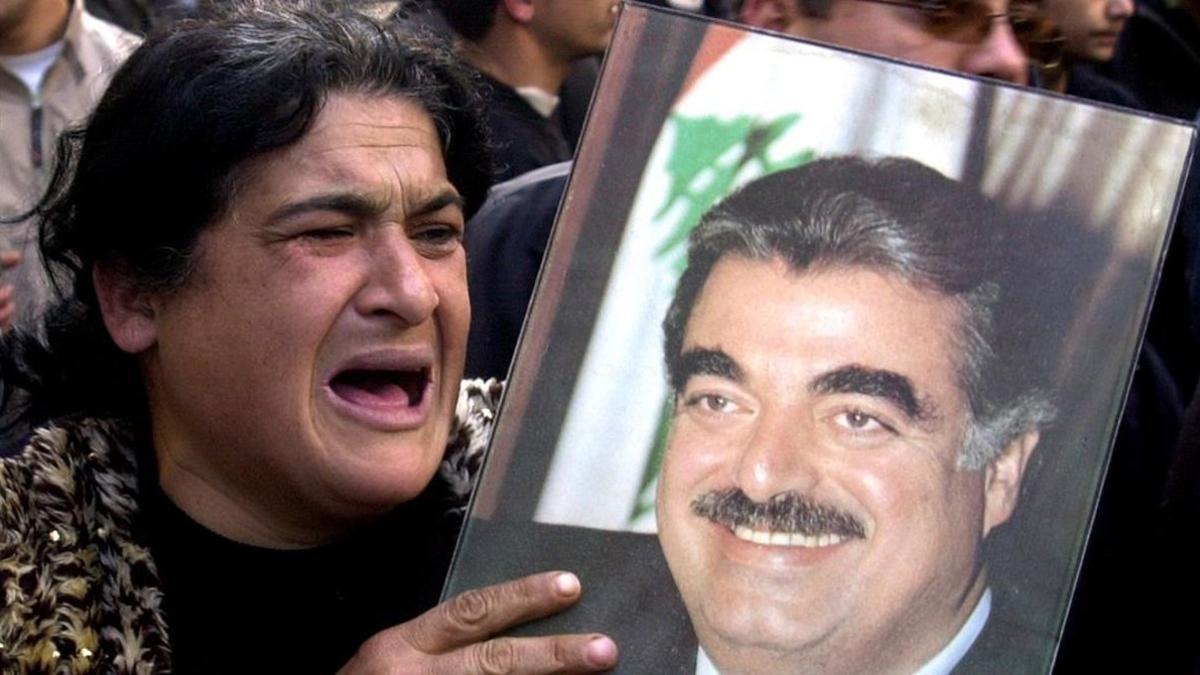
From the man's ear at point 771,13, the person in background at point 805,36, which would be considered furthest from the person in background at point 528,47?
the man's ear at point 771,13

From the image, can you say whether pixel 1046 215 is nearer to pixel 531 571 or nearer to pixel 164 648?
pixel 531 571

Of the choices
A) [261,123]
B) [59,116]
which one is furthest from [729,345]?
[59,116]

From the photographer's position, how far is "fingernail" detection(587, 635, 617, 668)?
161 cm

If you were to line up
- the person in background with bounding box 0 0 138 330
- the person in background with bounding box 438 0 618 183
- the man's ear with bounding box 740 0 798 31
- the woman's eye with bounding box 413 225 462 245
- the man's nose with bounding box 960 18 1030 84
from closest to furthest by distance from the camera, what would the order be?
the woman's eye with bounding box 413 225 462 245
the man's nose with bounding box 960 18 1030 84
the man's ear with bounding box 740 0 798 31
the person in background with bounding box 0 0 138 330
the person in background with bounding box 438 0 618 183

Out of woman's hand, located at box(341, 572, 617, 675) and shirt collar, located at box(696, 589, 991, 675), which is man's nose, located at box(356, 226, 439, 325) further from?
shirt collar, located at box(696, 589, 991, 675)

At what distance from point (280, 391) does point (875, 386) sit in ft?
2.01

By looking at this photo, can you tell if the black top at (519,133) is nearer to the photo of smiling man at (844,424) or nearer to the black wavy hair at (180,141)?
the black wavy hair at (180,141)

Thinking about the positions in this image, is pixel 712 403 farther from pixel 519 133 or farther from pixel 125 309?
pixel 519 133

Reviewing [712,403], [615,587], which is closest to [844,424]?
[712,403]

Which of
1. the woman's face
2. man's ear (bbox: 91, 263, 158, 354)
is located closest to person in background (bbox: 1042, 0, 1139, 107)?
the woman's face

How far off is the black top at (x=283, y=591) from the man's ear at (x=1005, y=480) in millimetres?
700

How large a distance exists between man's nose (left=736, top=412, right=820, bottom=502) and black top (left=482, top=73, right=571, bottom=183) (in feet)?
5.59

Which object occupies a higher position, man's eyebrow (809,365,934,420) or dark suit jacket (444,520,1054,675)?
man's eyebrow (809,365,934,420)

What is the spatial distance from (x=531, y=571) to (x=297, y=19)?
724 millimetres
